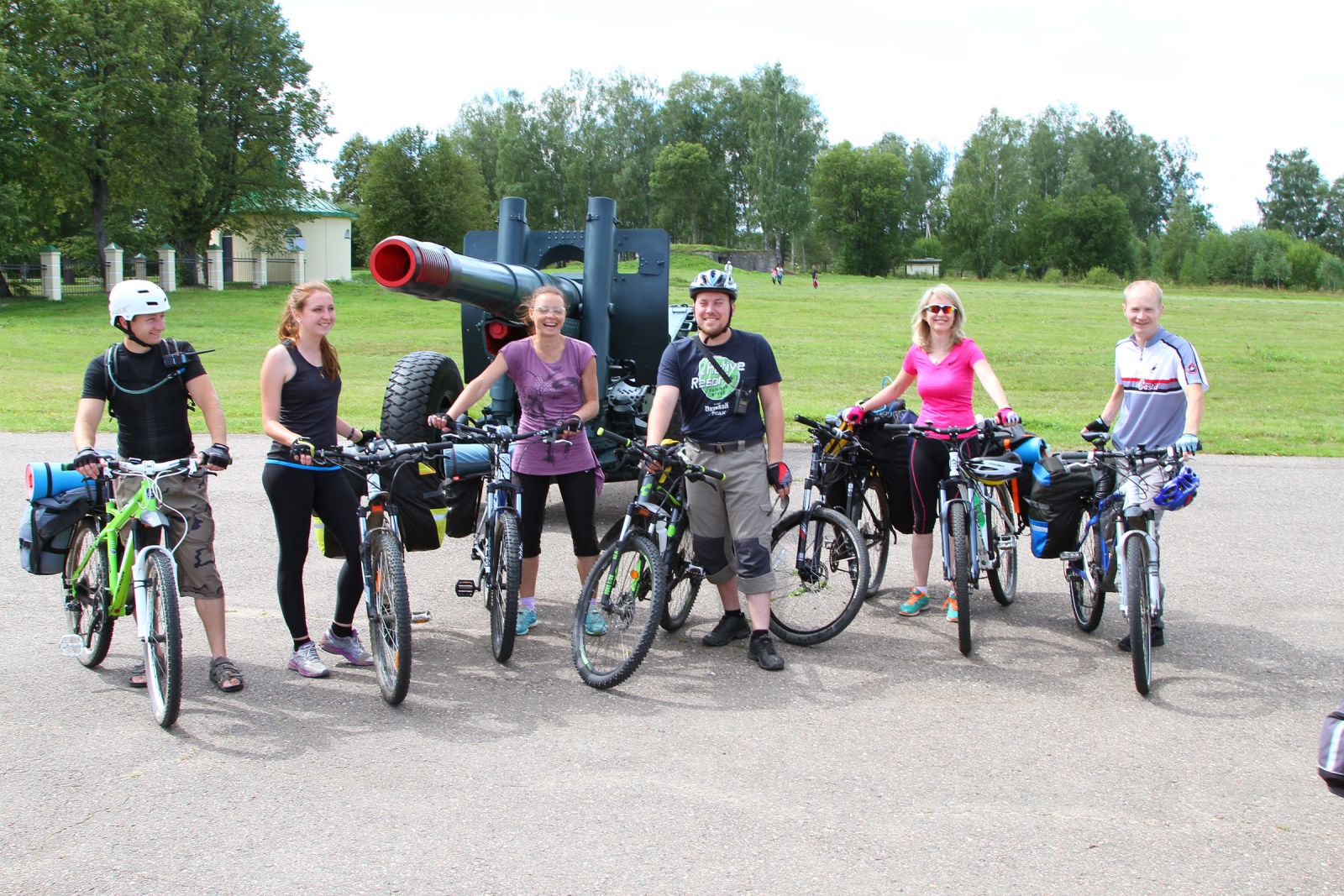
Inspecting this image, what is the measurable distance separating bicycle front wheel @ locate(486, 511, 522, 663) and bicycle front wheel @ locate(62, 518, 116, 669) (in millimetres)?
1623

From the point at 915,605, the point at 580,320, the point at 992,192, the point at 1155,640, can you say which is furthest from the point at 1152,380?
the point at 992,192

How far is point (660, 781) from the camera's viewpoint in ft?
13.9

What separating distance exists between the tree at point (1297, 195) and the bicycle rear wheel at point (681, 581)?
11735 cm

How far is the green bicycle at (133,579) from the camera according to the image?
4691 millimetres

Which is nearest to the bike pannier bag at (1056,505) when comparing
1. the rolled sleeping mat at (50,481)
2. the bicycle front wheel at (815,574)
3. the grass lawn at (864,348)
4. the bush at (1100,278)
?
the bicycle front wheel at (815,574)

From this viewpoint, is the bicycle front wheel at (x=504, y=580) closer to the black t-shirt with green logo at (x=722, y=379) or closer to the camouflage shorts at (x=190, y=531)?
the black t-shirt with green logo at (x=722, y=379)

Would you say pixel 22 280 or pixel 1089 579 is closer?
pixel 1089 579

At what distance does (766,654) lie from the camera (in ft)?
18.2

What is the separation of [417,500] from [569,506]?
760 millimetres

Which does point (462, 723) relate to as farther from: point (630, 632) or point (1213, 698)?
point (1213, 698)

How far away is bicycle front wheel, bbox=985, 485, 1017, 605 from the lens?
6.12 metres

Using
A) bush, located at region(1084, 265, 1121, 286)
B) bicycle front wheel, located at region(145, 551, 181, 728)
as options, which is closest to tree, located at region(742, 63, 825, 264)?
bush, located at region(1084, 265, 1121, 286)

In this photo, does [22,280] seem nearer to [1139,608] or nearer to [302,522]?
[302,522]

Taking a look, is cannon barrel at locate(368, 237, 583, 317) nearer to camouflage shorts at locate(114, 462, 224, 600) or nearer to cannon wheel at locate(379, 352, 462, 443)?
cannon wheel at locate(379, 352, 462, 443)
